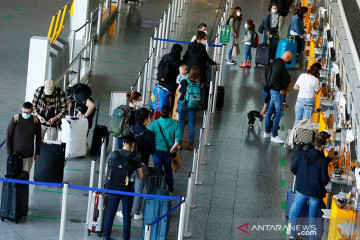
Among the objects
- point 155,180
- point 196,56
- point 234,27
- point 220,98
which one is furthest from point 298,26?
point 155,180

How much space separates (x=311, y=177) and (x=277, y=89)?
13.5ft

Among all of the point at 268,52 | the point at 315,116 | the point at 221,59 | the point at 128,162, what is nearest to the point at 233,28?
the point at 268,52

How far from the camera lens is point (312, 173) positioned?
9062mm

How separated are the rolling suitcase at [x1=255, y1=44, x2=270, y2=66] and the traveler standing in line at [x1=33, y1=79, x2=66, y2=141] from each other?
7328 millimetres

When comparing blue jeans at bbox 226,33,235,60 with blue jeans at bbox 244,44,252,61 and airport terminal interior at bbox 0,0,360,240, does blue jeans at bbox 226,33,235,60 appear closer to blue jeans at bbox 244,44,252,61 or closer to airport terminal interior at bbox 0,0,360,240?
airport terminal interior at bbox 0,0,360,240

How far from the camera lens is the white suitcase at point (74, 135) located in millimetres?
11734

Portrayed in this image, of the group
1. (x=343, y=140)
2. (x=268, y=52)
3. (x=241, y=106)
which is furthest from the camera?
(x=268, y=52)

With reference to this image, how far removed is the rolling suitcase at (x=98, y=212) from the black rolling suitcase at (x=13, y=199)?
91 cm

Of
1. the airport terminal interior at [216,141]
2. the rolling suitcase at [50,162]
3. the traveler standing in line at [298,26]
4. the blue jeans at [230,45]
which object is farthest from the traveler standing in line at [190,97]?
the traveler standing in line at [298,26]

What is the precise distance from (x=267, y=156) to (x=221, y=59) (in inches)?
136

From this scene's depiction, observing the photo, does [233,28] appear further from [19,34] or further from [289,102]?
[19,34]

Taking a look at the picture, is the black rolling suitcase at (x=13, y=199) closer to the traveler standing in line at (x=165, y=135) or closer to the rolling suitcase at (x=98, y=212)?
the rolling suitcase at (x=98, y=212)

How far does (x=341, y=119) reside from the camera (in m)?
11.2

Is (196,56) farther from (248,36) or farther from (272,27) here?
(272,27)
